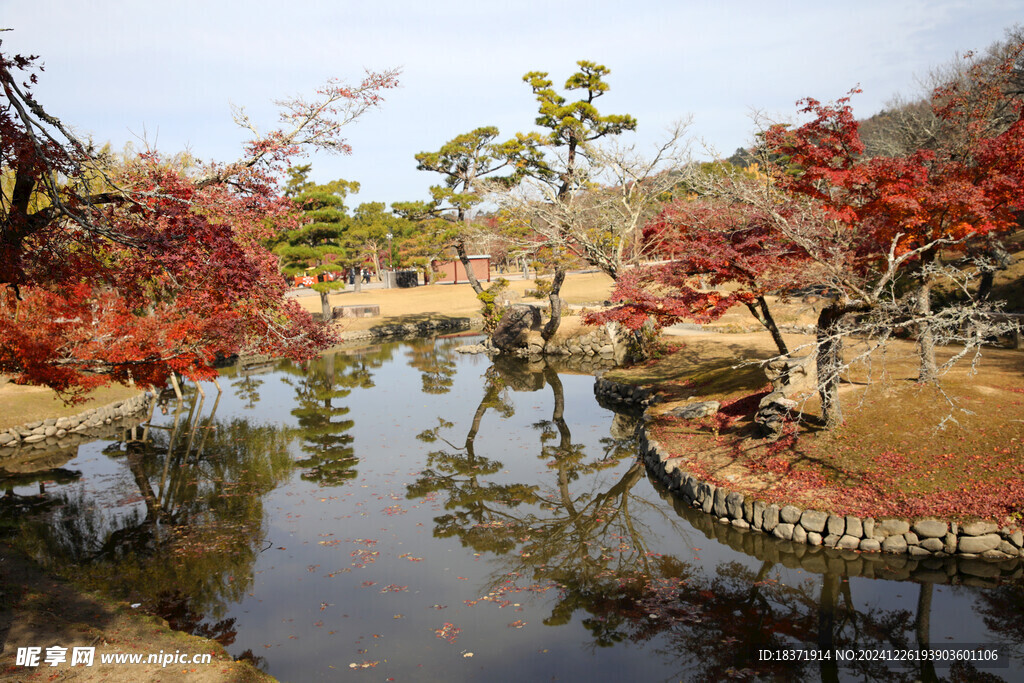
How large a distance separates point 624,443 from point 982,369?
24.7ft

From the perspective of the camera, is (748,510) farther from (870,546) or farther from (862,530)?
(870,546)

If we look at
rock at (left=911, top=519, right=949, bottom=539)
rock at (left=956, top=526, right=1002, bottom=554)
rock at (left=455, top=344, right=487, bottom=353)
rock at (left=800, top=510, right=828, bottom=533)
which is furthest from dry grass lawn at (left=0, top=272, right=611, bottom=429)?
rock at (left=956, top=526, right=1002, bottom=554)

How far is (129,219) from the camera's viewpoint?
276 inches

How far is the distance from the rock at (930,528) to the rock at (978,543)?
9.3 inches

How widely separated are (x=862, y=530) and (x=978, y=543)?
137 cm

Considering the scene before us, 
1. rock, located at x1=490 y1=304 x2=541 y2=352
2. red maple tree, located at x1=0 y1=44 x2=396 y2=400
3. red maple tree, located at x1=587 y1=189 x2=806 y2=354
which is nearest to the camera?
red maple tree, located at x1=0 y1=44 x2=396 y2=400

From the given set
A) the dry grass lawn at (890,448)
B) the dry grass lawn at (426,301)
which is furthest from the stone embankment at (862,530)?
the dry grass lawn at (426,301)

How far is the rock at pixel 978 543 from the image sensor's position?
8.69 meters

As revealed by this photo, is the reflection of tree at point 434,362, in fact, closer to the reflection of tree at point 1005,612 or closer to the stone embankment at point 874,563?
the stone embankment at point 874,563

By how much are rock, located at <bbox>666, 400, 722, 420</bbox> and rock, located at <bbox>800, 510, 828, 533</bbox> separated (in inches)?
185

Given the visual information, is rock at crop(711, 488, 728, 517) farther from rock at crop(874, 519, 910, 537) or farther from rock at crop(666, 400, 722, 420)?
rock at crop(666, 400, 722, 420)

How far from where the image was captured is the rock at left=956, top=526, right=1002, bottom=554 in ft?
28.5

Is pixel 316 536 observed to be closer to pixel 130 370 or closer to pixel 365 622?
pixel 365 622

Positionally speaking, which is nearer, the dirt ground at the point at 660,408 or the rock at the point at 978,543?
the dirt ground at the point at 660,408
